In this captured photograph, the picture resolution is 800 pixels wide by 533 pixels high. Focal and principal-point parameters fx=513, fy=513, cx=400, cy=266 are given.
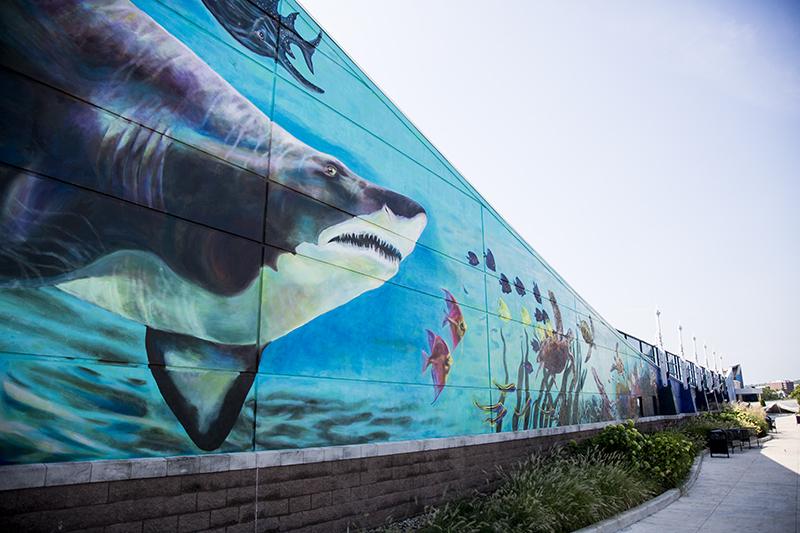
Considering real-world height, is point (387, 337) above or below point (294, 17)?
below

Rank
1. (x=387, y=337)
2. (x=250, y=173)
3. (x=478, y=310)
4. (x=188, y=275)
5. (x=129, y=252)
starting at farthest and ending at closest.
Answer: (x=478, y=310) → (x=387, y=337) → (x=250, y=173) → (x=188, y=275) → (x=129, y=252)

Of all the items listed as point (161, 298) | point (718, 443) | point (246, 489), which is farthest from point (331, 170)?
point (718, 443)

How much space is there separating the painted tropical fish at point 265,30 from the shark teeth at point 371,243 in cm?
216

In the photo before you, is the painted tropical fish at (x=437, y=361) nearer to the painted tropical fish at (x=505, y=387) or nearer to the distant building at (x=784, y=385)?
the painted tropical fish at (x=505, y=387)

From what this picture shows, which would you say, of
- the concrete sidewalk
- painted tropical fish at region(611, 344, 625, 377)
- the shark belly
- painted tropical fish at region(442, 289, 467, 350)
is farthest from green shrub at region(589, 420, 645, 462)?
the shark belly

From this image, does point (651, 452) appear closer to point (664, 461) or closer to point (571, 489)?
point (664, 461)

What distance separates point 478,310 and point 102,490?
7833 millimetres

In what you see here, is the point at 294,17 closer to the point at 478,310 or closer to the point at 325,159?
the point at 325,159

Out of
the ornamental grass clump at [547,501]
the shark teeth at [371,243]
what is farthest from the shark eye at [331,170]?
the ornamental grass clump at [547,501]

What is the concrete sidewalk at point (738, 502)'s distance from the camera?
8227mm

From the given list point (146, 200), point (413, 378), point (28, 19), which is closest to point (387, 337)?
point (413, 378)

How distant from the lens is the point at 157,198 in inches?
199

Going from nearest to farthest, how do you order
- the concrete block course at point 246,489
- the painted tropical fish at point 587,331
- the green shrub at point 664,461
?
the concrete block course at point 246,489
the green shrub at point 664,461
the painted tropical fish at point 587,331

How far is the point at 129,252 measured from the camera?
4.75 m
